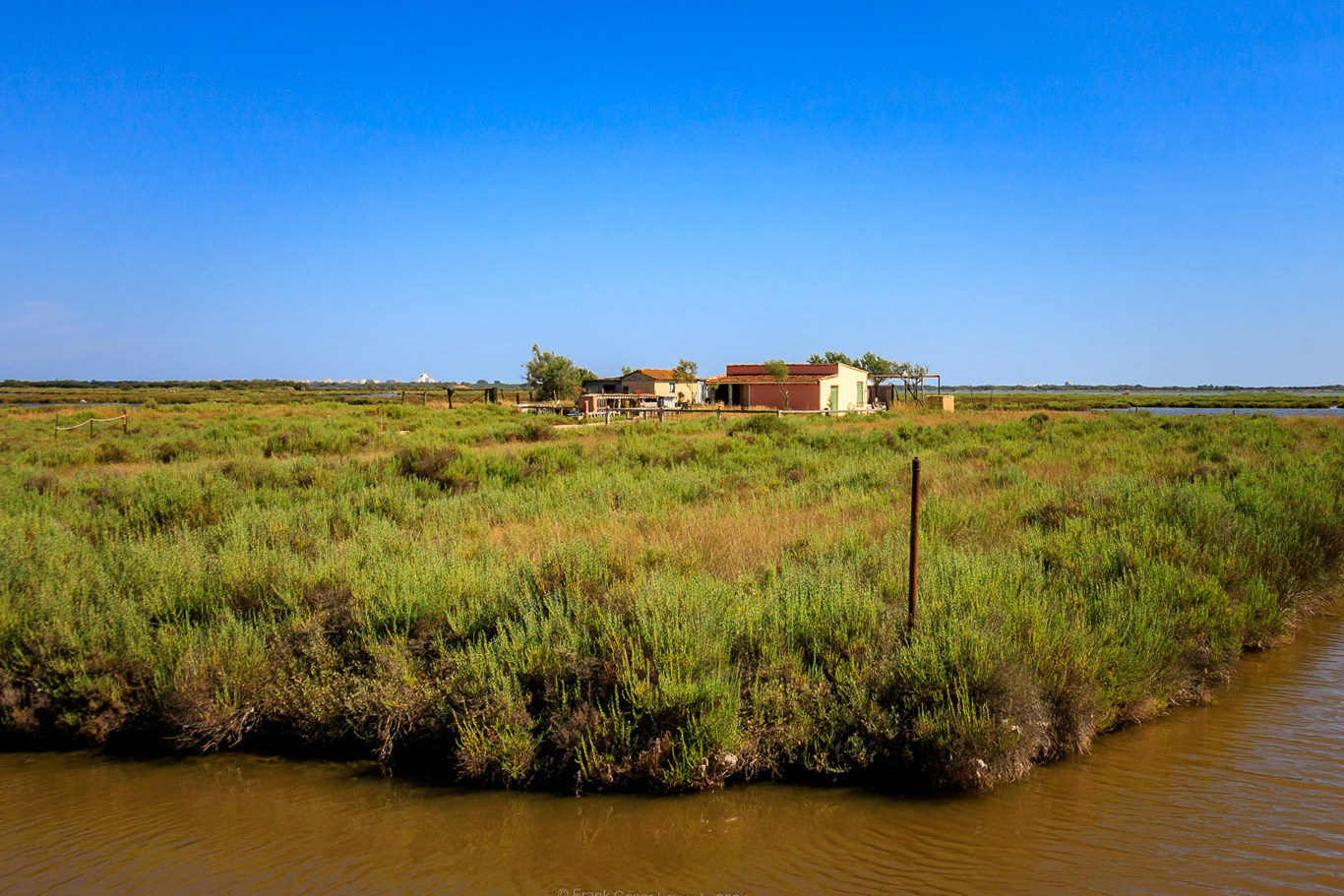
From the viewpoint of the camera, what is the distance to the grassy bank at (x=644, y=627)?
202 inches

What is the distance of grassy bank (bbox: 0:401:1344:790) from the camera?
5133 mm

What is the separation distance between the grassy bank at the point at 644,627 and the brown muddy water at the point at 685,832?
27 centimetres

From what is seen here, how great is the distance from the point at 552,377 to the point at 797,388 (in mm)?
26255

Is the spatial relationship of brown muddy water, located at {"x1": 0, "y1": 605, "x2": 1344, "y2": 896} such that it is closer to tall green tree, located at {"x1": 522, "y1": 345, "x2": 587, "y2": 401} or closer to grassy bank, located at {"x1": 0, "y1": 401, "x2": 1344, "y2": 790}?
grassy bank, located at {"x1": 0, "y1": 401, "x2": 1344, "y2": 790}

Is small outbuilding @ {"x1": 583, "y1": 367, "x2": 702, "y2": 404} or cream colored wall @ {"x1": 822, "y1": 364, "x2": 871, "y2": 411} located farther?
small outbuilding @ {"x1": 583, "y1": 367, "x2": 702, "y2": 404}

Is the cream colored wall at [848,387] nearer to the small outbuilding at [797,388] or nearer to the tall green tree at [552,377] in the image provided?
the small outbuilding at [797,388]

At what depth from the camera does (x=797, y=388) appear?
4991cm

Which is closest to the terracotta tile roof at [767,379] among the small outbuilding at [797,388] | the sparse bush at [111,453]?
the small outbuilding at [797,388]

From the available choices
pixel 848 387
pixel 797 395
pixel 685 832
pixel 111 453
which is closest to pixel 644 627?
pixel 685 832

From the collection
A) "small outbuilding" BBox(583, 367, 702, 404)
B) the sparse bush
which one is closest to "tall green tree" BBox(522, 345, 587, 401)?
"small outbuilding" BBox(583, 367, 702, 404)

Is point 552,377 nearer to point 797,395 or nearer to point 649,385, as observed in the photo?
point 649,385

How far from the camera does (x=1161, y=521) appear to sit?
9.38 m

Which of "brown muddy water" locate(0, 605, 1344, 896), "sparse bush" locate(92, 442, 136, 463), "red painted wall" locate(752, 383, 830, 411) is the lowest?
"brown muddy water" locate(0, 605, 1344, 896)

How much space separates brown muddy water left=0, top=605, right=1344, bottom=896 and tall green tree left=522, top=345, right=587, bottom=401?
63.6 meters
